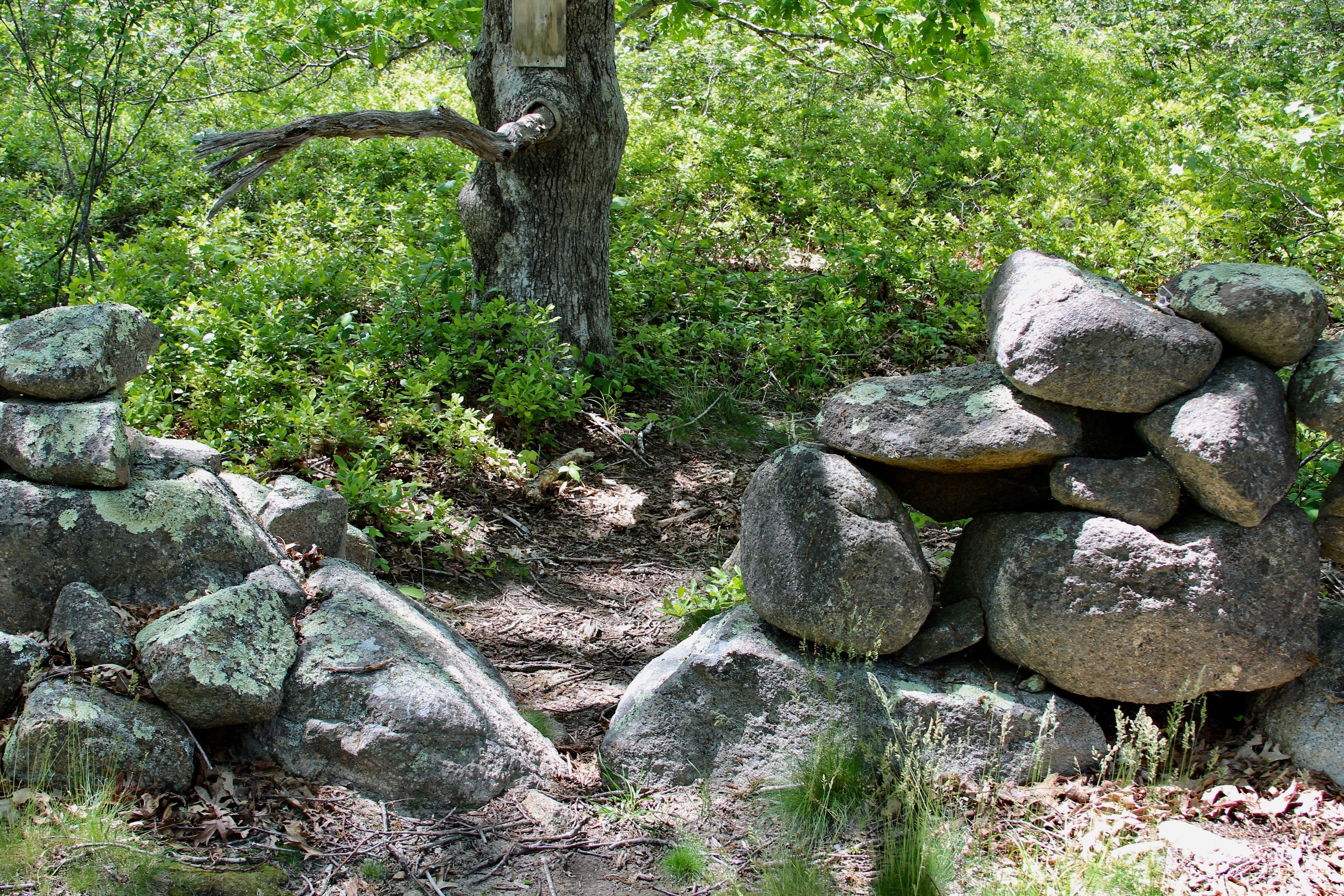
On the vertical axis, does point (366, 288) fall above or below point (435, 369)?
above

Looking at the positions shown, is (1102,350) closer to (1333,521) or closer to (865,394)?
(865,394)

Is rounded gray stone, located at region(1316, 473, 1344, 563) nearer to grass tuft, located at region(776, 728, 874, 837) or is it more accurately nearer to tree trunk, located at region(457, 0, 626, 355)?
grass tuft, located at region(776, 728, 874, 837)

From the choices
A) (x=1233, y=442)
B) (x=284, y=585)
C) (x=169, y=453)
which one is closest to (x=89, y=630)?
(x=284, y=585)

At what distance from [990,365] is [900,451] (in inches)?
23.8

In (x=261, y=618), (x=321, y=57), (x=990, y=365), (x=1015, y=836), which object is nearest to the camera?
(x=1015, y=836)

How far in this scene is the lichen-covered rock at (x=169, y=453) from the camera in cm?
379

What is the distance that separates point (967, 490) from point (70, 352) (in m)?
3.40

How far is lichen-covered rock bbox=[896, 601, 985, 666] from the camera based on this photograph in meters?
3.56

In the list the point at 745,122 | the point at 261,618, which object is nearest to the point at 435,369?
the point at 261,618

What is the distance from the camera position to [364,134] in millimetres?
5637

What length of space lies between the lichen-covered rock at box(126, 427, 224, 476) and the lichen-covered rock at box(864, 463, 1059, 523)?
2.74 m

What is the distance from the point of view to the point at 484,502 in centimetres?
580

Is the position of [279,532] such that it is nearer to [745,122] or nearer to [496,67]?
[496,67]

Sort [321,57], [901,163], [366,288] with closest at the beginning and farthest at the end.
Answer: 1. [366,288]
2. [321,57]
3. [901,163]
